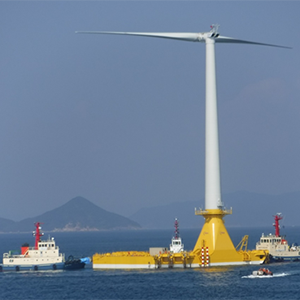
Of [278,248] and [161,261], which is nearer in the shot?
[161,261]

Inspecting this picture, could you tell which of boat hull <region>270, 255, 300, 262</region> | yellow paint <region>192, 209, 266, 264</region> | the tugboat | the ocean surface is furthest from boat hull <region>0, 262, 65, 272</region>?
boat hull <region>270, 255, 300, 262</region>

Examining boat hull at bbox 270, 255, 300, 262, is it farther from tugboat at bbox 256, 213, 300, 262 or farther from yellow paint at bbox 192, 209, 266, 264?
yellow paint at bbox 192, 209, 266, 264

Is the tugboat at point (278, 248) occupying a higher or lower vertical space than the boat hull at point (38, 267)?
higher

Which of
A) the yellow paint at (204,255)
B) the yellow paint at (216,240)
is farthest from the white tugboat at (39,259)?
the yellow paint at (216,240)

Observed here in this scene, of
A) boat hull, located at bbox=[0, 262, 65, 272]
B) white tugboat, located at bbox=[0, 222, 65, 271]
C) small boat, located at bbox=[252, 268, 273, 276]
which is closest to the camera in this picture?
small boat, located at bbox=[252, 268, 273, 276]

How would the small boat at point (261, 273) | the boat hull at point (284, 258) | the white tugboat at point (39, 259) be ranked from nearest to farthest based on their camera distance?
1. the small boat at point (261, 273)
2. the white tugboat at point (39, 259)
3. the boat hull at point (284, 258)

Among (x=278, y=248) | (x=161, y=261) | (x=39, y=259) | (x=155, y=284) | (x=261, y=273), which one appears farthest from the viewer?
(x=278, y=248)

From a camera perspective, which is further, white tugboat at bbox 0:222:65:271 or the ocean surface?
white tugboat at bbox 0:222:65:271

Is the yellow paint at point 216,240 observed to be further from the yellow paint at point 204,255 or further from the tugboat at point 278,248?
the tugboat at point 278,248

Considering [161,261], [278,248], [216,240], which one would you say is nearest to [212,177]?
[216,240]

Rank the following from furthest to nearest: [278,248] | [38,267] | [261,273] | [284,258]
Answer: [278,248] < [284,258] < [38,267] < [261,273]

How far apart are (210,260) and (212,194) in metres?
8.79

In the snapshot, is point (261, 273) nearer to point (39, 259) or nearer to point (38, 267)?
point (38, 267)

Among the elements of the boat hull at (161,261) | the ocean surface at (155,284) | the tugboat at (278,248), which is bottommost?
the ocean surface at (155,284)
